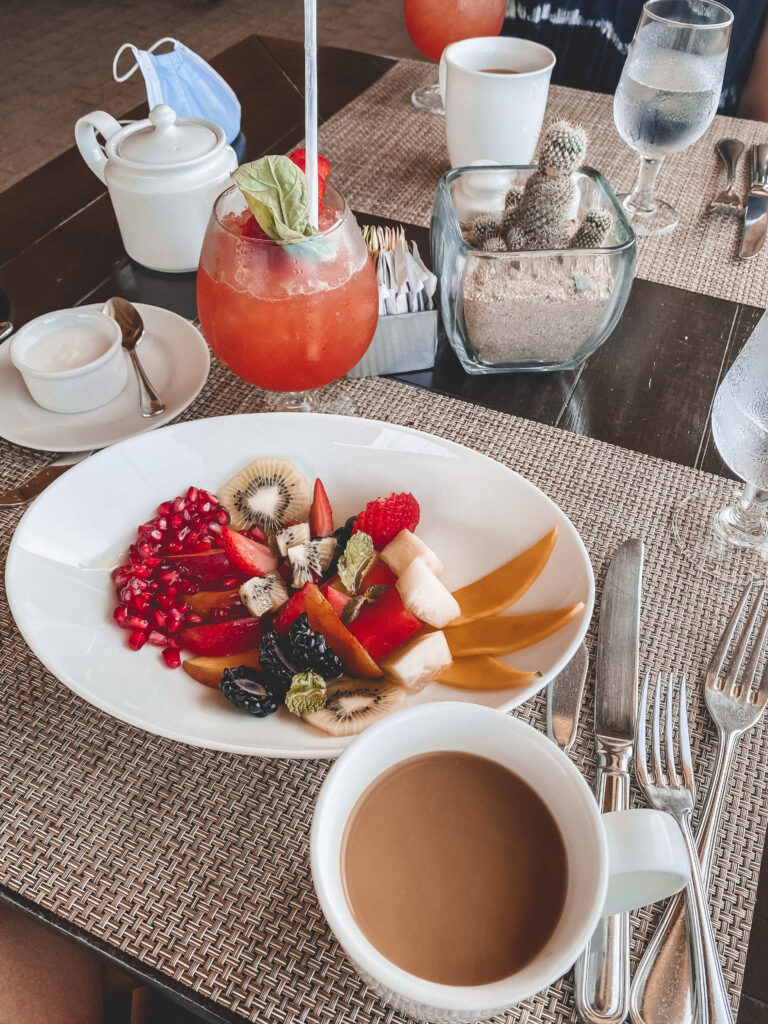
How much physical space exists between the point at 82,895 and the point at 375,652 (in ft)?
0.86

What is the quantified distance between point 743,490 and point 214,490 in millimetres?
551

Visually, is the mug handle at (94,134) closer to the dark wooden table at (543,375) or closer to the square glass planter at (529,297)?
the dark wooden table at (543,375)

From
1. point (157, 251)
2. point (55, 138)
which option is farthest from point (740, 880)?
point (55, 138)

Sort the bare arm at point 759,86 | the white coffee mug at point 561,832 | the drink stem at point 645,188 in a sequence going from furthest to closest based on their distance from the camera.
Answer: the bare arm at point 759,86, the drink stem at point 645,188, the white coffee mug at point 561,832

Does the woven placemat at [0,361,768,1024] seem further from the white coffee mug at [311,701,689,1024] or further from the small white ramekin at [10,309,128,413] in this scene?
A: the small white ramekin at [10,309,128,413]

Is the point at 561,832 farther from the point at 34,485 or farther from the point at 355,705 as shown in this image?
the point at 34,485

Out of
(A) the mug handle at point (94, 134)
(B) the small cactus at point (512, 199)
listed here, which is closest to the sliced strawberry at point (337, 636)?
(B) the small cactus at point (512, 199)

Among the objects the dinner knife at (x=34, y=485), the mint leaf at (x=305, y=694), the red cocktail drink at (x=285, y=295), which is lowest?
the dinner knife at (x=34, y=485)

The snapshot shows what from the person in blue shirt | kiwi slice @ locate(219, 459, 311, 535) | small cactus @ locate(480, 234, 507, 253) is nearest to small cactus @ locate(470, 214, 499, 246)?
small cactus @ locate(480, 234, 507, 253)

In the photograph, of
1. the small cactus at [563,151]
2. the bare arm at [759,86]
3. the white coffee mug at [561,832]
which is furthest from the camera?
the bare arm at [759,86]

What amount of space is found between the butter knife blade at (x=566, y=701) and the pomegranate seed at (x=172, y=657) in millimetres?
297

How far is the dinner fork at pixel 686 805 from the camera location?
0.48 m

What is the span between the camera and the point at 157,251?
108cm

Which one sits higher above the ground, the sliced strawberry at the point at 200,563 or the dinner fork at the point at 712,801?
the sliced strawberry at the point at 200,563
